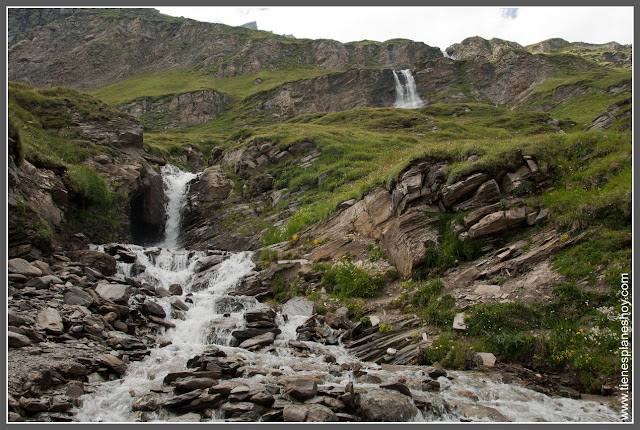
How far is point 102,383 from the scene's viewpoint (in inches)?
419

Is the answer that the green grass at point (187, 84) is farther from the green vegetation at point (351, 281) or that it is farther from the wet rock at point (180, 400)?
the wet rock at point (180, 400)

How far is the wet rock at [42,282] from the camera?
1499cm

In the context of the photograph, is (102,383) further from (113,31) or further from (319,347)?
(113,31)

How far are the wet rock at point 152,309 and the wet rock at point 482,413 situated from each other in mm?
11837

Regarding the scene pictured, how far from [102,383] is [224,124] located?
81.0m

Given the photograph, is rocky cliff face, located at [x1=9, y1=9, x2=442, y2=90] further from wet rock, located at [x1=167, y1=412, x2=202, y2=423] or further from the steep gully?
wet rock, located at [x1=167, y1=412, x2=202, y2=423]

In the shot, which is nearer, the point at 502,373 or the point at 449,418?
the point at 449,418

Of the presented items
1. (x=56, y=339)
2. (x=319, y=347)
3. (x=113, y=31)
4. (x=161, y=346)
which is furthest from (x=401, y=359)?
(x=113, y=31)

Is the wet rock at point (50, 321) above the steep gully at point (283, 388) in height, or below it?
above

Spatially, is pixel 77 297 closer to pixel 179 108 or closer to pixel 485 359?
pixel 485 359

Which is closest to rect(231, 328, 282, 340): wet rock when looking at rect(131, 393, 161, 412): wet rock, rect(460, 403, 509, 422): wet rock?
rect(131, 393, 161, 412): wet rock

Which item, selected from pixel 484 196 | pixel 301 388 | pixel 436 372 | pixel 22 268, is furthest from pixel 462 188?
pixel 22 268

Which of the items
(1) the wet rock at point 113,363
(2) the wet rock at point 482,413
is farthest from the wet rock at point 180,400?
(2) the wet rock at point 482,413

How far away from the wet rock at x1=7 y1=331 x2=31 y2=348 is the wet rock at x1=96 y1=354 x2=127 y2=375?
1895 mm
